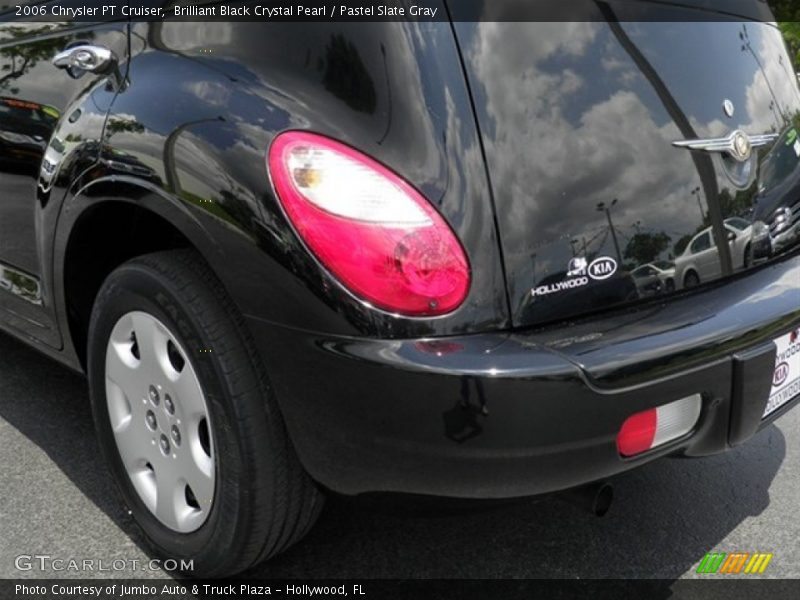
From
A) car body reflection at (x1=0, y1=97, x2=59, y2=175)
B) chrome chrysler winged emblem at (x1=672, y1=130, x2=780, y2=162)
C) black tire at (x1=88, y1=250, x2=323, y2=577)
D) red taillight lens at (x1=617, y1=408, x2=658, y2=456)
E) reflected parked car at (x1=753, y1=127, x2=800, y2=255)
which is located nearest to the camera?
red taillight lens at (x1=617, y1=408, x2=658, y2=456)

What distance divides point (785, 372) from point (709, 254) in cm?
33

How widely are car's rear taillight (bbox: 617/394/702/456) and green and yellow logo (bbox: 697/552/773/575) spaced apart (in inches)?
25.3

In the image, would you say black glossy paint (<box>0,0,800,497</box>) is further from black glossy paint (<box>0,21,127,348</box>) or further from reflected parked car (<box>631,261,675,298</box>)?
black glossy paint (<box>0,21,127,348</box>)

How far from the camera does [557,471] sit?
5.79ft

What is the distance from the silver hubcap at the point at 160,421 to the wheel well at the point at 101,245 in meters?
0.21

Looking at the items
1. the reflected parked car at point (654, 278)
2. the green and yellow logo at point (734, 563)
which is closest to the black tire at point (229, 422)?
the reflected parked car at point (654, 278)

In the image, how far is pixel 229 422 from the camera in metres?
1.93

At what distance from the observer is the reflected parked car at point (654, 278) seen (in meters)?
1.91

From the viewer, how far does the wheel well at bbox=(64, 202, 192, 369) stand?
2.23m

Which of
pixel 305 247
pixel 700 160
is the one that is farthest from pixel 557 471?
pixel 700 160

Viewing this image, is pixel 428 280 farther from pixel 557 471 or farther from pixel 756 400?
pixel 756 400

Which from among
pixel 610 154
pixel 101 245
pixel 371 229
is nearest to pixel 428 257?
pixel 371 229

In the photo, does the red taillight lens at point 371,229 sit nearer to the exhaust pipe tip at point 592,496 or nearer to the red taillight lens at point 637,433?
the red taillight lens at point 637,433

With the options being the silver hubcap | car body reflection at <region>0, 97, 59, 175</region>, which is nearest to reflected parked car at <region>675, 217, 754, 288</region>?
the silver hubcap
